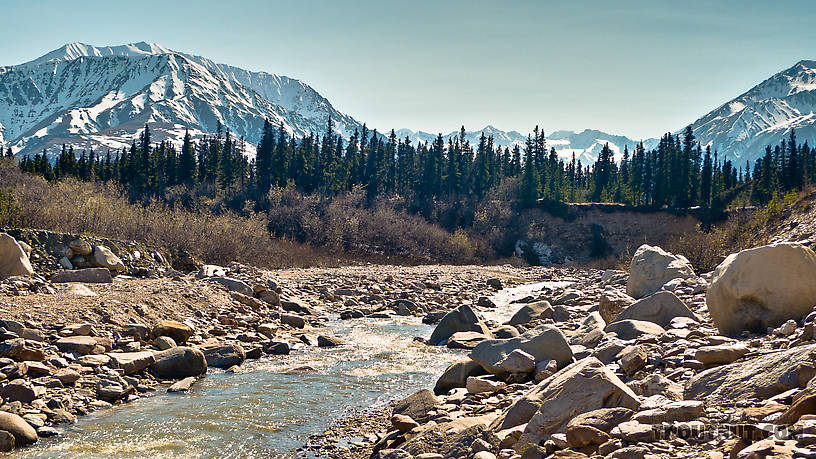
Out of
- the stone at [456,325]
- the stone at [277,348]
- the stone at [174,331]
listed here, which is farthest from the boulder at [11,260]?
the stone at [456,325]

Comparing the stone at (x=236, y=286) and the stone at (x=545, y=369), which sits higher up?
the stone at (x=545, y=369)

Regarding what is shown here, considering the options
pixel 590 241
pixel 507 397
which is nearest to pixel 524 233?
pixel 590 241

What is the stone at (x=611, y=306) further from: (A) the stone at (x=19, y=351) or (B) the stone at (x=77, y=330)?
(A) the stone at (x=19, y=351)

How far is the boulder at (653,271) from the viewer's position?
16734mm

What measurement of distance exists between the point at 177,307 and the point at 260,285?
5.62m

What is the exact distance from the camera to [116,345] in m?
12.4

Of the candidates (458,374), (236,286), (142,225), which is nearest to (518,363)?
(458,374)

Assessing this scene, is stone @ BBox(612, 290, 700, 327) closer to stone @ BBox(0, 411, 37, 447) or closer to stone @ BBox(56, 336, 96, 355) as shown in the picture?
stone @ BBox(0, 411, 37, 447)

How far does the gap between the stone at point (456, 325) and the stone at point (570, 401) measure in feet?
30.7

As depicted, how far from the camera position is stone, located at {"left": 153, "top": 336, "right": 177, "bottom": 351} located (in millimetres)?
12816

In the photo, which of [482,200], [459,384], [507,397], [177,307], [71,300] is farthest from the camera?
[482,200]

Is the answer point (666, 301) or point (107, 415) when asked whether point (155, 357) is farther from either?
point (666, 301)

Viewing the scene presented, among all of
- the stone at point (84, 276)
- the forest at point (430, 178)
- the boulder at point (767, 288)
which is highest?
the forest at point (430, 178)

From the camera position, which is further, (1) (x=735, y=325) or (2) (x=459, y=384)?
(2) (x=459, y=384)
